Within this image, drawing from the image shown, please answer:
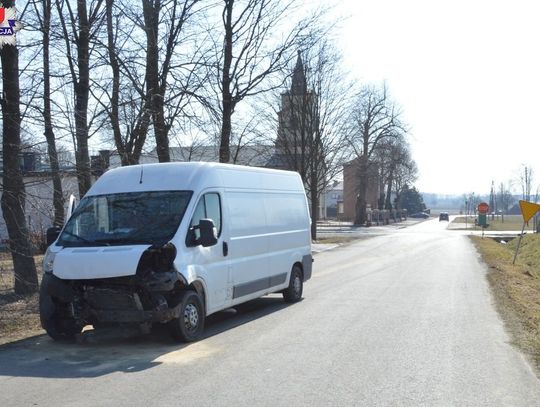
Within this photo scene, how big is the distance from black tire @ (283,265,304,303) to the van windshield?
4022 millimetres

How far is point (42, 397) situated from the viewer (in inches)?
224

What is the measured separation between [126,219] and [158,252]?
0.98m

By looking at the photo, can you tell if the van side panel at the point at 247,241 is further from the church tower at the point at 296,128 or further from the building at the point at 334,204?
the building at the point at 334,204

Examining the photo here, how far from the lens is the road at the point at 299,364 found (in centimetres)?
567

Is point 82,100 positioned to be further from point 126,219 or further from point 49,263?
point 49,263

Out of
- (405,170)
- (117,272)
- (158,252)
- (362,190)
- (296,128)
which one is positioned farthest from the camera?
(405,170)

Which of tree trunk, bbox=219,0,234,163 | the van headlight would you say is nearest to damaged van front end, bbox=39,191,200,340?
the van headlight

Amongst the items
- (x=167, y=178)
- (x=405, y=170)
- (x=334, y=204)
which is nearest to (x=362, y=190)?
(x=405, y=170)

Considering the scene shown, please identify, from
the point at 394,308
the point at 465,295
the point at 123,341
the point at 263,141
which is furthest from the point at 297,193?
the point at 263,141

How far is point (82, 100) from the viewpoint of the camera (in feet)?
45.4

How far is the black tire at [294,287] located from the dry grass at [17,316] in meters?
4.63

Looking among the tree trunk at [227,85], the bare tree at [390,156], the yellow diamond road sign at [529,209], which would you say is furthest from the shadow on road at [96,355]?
the bare tree at [390,156]

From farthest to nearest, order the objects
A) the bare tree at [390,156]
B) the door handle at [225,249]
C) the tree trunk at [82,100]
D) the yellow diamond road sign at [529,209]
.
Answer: the bare tree at [390,156] < the yellow diamond road sign at [529,209] < the tree trunk at [82,100] < the door handle at [225,249]

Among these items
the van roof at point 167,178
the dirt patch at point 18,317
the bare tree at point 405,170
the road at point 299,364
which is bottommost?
the road at point 299,364
